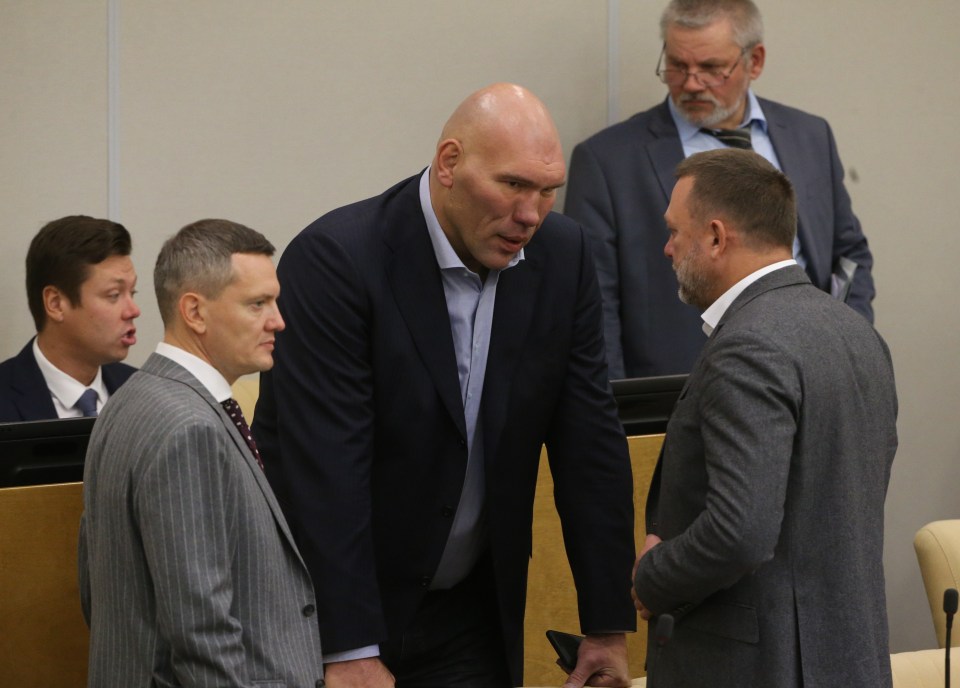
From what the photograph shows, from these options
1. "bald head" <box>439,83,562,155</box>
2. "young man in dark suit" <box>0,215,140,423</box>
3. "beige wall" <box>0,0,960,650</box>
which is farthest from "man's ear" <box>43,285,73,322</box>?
"bald head" <box>439,83,562,155</box>

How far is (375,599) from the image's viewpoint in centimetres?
216

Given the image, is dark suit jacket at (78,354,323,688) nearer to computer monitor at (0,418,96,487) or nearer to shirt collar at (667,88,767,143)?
computer monitor at (0,418,96,487)

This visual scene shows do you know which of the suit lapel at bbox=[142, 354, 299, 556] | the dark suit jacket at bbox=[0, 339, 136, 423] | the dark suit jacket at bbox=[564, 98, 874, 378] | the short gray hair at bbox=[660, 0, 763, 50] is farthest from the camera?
the dark suit jacket at bbox=[564, 98, 874, 378]

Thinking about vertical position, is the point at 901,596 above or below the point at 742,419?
below

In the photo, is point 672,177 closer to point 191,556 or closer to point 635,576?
point 635,576

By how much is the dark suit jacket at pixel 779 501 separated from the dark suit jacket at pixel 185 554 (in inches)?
24.6

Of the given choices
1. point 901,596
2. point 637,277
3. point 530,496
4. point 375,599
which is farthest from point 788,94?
point 375,599

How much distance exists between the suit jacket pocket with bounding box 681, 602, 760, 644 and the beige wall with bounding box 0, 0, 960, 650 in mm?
2572

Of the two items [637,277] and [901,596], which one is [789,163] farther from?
[901,596]

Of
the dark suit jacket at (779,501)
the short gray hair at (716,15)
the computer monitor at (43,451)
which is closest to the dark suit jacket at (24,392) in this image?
the computer monitor at (43,451)

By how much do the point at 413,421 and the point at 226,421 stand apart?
1.11 ft

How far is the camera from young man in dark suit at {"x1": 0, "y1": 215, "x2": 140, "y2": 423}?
3426 millimetres

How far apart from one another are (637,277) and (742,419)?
6.99 ft

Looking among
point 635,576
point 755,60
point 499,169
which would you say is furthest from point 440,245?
point 755,60
